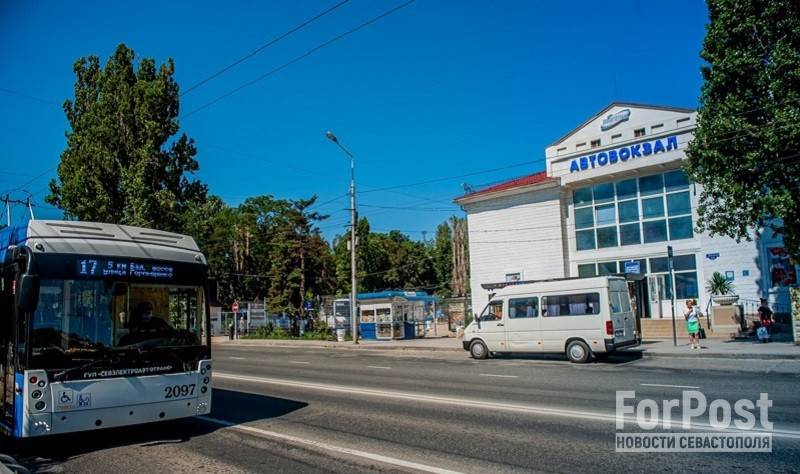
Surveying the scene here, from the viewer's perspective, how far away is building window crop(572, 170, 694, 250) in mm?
29297

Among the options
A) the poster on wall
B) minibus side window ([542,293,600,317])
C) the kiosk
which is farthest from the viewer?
the kiosk

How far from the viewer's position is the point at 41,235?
7141 millimetres

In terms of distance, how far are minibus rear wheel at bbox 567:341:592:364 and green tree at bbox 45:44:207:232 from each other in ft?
80.9

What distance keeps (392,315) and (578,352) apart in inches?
647

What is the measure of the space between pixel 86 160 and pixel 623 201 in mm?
30581

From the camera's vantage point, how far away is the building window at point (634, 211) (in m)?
29.3

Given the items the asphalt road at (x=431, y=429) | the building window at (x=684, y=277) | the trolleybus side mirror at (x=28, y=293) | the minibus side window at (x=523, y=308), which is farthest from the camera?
the building window at (x=684, y=277)

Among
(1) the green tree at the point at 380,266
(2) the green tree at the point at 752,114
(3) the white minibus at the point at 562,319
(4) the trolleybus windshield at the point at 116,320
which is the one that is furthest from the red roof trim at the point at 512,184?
(1) the green tree at the point at 380,266

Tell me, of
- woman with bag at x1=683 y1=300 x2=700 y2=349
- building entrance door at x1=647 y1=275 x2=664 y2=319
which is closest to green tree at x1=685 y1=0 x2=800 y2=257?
woman with bag at x1=683 y1=300 x2=700 y2=349

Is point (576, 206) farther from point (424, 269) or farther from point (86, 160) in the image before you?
point (424, 269)

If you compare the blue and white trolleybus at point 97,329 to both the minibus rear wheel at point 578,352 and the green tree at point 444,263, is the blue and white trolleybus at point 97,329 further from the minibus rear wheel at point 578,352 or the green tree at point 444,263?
the green tree at point 444,263

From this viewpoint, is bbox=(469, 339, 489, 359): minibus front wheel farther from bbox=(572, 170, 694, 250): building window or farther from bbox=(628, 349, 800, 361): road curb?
bbox=(572, 170, 694, 250): building window

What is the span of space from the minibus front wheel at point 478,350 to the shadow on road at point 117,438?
1063 centimetres

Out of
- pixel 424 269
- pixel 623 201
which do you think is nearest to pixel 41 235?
pixel 623 201
